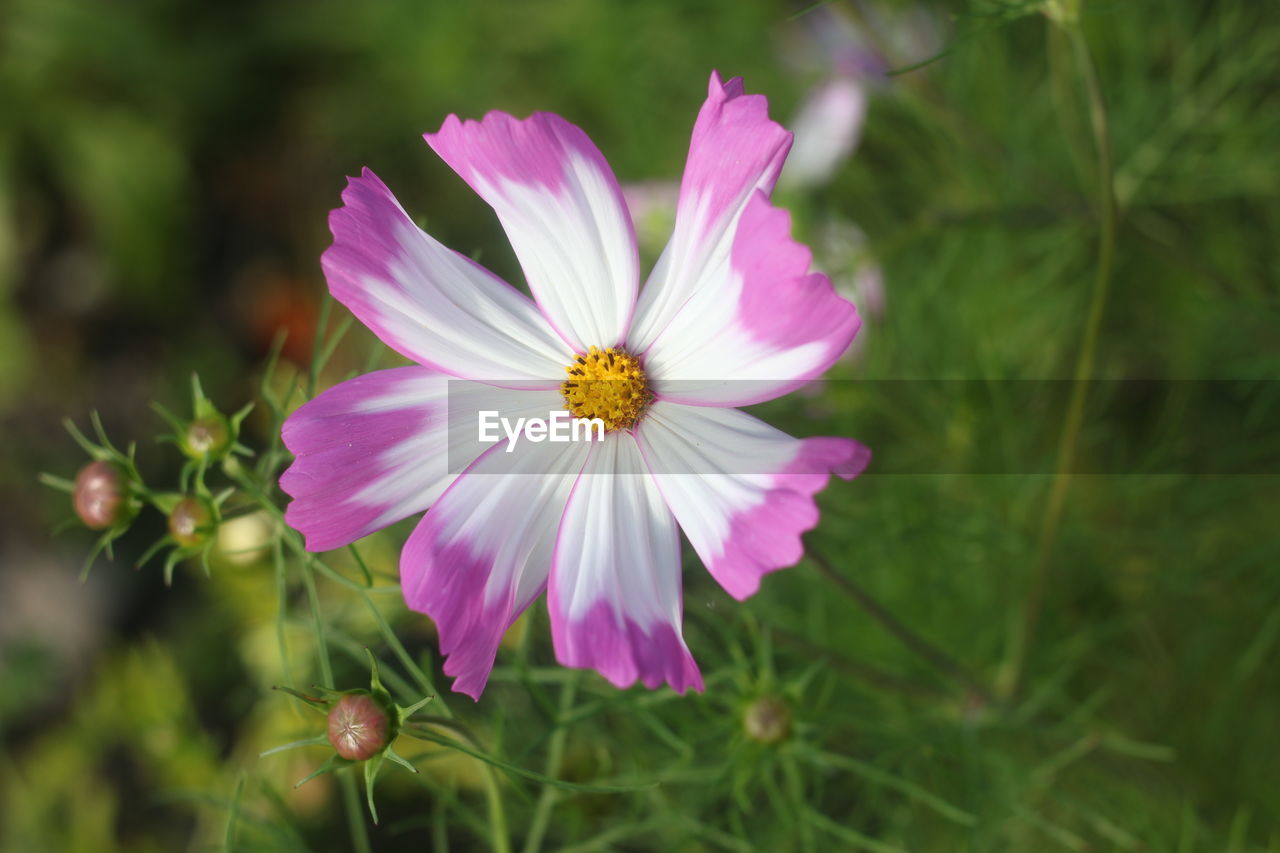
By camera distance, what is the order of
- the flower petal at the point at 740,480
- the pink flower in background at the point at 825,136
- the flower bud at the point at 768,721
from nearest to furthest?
the flower petal at the point at 740,480 → the flower bud at the point at 768,721 → the pink flower in background at the point at 825,136

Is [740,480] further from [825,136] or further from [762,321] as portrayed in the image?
[825,136]

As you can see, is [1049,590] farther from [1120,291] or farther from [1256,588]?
[1120,291]

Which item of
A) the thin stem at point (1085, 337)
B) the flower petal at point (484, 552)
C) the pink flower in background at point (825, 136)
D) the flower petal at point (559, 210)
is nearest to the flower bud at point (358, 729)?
the flower petal at point (484, 552)

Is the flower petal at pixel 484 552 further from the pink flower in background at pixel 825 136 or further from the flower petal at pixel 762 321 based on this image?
the pink flower in background at pixel 825 136

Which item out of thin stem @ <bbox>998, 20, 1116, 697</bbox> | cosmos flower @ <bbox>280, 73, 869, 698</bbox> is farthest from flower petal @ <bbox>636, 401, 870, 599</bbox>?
thin stem @ <bbox>998, 20, 1116, 697</bbox>

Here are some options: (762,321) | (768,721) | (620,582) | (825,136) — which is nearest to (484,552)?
(620,582)

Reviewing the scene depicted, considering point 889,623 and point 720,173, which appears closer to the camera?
point 720,173
